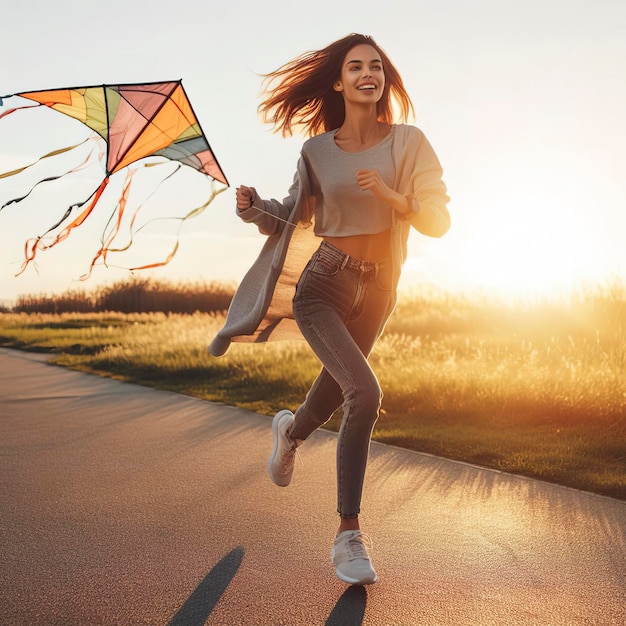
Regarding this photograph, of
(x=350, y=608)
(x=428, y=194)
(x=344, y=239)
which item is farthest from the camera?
(x=344, y=239)

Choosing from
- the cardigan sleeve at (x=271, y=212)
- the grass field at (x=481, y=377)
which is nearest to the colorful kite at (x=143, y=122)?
the cardigan sleeve at (x=271, y=212)

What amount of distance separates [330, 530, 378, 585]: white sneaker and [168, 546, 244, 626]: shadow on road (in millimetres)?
473

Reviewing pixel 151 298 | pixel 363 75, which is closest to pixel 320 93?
pixel 363 75

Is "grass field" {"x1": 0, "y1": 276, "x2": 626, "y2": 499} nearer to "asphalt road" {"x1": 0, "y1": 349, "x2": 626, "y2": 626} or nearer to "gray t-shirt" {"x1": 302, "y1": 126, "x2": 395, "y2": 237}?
"asphalt road" {"x1": 0, "y1": 349, "x2": 626, "y2": 626}

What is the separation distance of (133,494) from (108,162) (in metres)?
2.04

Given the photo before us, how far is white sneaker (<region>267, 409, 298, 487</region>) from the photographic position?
4.46m

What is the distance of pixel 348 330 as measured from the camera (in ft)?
12.9

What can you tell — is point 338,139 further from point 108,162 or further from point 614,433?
point 614,433

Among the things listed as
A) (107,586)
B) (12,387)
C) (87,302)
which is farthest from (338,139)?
(87,302)

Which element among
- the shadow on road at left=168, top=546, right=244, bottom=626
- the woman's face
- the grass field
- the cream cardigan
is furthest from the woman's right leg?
the grass field

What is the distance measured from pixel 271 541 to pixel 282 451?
481mm

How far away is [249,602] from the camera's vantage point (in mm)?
3371

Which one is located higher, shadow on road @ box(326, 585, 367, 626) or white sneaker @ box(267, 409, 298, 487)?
white sneaker @ box(267, 409, 298, 487)

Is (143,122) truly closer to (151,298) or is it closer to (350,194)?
(350,194)
